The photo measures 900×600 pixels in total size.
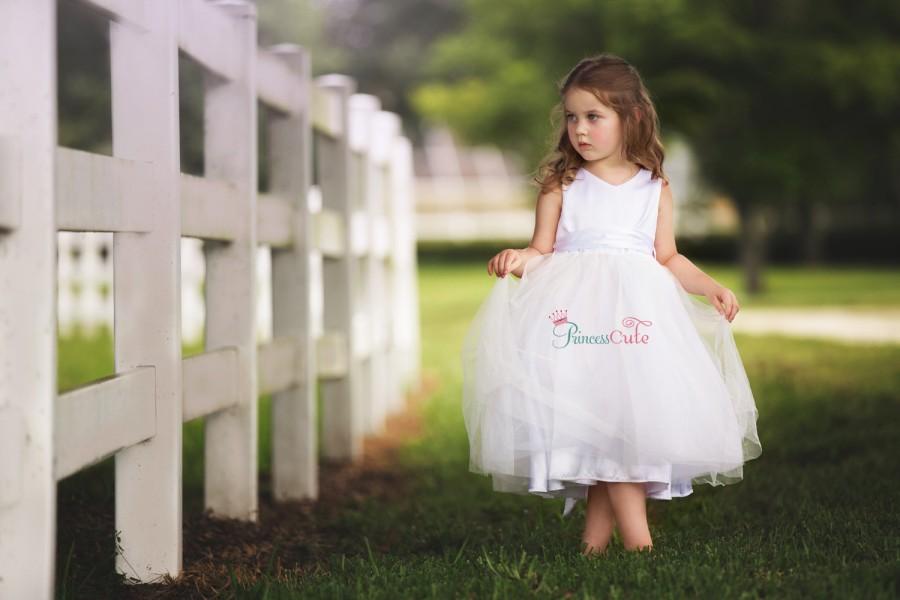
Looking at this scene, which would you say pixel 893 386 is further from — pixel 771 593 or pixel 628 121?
pixel 771 593

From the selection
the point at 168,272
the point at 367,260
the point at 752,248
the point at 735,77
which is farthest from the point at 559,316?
the point at 752,248

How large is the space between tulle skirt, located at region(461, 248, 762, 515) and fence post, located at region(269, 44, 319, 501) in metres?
1.80

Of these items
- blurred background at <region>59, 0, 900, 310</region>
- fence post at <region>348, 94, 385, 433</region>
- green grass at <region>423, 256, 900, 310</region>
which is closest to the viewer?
fence post at <region>348, 94, 385, 433</region>

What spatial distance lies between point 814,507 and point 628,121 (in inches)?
54.4

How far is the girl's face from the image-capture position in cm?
345

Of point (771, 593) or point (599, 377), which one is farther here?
point (599, 377)

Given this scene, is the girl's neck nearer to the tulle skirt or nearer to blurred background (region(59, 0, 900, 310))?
the tulle skirt

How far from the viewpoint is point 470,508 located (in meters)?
4.64

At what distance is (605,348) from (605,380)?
8cm

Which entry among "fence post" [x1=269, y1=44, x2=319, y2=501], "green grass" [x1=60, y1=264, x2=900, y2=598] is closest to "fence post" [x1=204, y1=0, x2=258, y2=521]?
"green grass" [x1=60, y1=264, x2=900, y2=598]

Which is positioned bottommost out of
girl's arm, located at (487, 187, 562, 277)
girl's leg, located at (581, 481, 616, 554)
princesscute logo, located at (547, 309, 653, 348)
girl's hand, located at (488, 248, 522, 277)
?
girl's leg, located at (581, 481, 616, 554)

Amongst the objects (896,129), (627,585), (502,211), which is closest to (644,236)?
(627,585)

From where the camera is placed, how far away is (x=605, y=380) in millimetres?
3264

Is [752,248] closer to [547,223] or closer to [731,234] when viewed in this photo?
[731,234]
